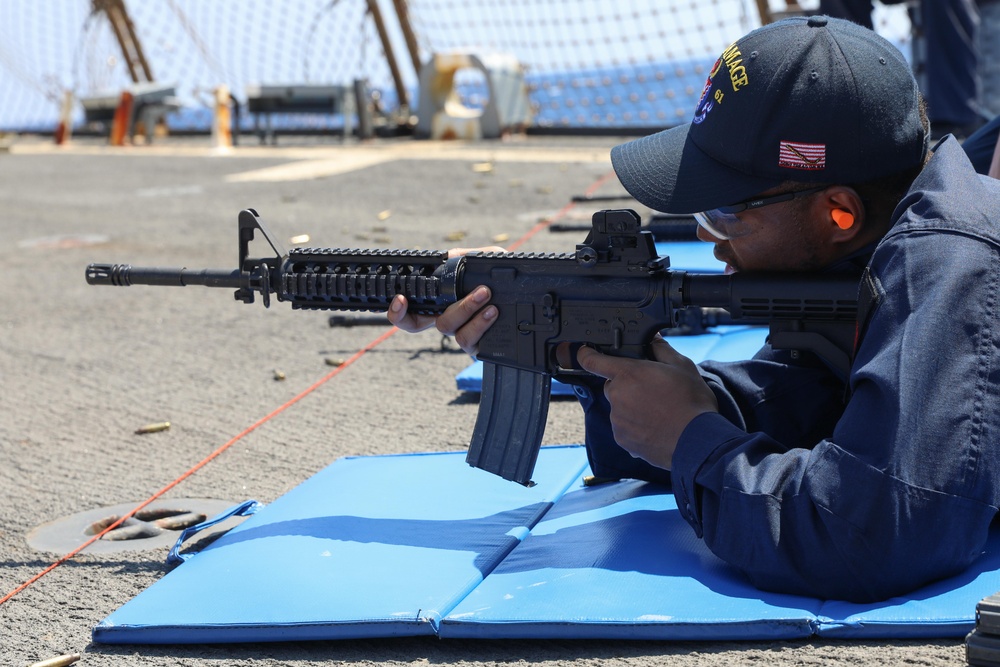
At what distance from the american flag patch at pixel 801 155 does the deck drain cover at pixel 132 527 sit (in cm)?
176

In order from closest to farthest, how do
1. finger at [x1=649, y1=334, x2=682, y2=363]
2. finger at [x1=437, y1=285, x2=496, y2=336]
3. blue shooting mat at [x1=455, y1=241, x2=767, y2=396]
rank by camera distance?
finger at [x1=649, y1=334, x2=682, y2=363], finger at [x1=437, y1=285, x2=496, y2=336], blue shooting mat at [x1=455, y1=241, x2=767, y2=396]

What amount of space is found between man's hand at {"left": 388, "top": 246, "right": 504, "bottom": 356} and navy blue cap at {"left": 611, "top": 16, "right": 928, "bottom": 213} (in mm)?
599

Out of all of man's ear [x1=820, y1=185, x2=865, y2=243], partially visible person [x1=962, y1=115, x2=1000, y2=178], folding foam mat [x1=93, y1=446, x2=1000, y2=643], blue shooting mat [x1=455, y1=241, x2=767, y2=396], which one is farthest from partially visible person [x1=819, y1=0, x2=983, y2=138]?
man's ear [x1=820, y1=185, x2=865, y2=243]

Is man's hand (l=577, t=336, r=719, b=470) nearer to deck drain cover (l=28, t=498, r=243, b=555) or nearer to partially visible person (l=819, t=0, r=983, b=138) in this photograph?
deck drain cover (l=28, t=498, r=243, b=555)

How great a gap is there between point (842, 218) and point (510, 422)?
949mm

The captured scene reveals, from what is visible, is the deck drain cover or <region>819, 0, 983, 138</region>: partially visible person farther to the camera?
<region>819, 0, 983, 138</region>: partially visible person

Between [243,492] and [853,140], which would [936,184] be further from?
[243,492]

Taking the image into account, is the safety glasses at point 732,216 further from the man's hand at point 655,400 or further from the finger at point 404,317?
the finger at point 404,317

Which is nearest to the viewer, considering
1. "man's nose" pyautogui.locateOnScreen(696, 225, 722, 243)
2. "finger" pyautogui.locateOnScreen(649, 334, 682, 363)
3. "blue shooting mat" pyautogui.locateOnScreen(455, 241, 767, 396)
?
"man's nose" pyautogui.locateOnScreen(696, 225, 722, 243)

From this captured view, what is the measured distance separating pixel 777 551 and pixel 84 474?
2.45 m

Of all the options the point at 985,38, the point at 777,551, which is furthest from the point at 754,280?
the point at 985,38

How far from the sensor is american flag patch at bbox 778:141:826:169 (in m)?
1.94

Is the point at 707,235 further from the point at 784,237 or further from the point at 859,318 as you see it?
the point at 859,318

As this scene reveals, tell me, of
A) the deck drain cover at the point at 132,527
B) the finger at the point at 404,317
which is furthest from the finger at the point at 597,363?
the deck drain cover at the point at 132,527
